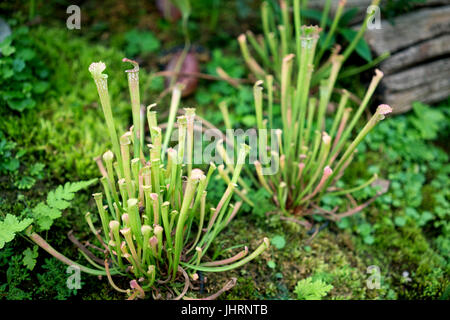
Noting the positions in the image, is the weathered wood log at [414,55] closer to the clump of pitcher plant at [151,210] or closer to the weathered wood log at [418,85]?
the weathered wood log at [418,85]

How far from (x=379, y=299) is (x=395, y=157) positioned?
78 cm

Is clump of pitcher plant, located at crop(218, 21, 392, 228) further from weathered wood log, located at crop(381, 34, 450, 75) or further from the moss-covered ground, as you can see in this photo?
weathered wood log, located at crop(381, 34, 450, 75)

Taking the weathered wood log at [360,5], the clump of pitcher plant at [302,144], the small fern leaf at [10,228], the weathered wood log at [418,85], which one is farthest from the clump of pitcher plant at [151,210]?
the weathered wood log at [360,5]

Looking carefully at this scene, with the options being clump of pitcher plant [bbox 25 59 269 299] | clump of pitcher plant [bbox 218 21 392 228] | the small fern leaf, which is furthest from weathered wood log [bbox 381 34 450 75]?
the small fern leaf

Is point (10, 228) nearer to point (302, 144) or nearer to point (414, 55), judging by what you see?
point (302, 144)

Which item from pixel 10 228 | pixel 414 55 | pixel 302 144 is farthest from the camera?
pixel 414 55

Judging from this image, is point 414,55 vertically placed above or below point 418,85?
above

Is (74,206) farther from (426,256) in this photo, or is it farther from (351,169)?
(426,256)

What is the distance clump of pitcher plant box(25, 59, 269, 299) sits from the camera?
41.5 inches

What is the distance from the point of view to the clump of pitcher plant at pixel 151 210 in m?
1.05

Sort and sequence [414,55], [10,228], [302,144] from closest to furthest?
[10,228] → [302,144] → [414,55]

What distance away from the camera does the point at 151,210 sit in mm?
1151

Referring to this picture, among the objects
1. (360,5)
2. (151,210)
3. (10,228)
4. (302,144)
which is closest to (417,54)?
(360,5)

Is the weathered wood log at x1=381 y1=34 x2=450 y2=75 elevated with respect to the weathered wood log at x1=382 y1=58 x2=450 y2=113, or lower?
elevated
